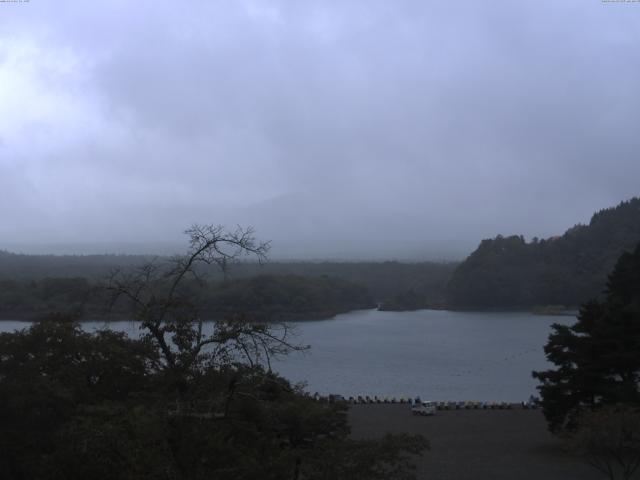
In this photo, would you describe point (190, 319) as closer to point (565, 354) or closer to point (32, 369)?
point (32, 369)

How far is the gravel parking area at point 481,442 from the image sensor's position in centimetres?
838

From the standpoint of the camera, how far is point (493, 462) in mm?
8953

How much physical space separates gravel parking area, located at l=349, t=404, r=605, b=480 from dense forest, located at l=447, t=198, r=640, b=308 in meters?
30.4

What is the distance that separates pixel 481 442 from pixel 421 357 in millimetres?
13368

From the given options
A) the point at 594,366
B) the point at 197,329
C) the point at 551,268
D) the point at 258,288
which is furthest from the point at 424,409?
the point at 551,268

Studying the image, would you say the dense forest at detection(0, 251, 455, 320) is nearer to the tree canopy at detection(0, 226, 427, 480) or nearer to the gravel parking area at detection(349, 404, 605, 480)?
the tree canopy at detection(0, 226, 427, 480)

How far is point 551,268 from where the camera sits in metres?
43.9

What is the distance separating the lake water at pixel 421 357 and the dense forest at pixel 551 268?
4948 millimetres

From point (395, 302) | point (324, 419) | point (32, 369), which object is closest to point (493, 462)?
point (324, 419)

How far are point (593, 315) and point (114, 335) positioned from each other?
7.03 m

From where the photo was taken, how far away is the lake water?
58.0ft

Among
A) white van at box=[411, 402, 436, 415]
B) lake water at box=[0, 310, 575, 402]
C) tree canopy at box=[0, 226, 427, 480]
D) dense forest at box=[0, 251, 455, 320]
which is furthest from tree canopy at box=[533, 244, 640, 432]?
lake water at box=[0, 310, 575, 402]

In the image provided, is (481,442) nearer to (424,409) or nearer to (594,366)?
(594,366)

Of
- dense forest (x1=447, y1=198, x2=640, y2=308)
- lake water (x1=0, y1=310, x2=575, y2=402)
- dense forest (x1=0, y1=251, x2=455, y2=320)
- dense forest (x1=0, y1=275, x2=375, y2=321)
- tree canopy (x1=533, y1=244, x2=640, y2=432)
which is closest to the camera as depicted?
dense forest (x1=0, y1=251, x2=455, y2=320)
